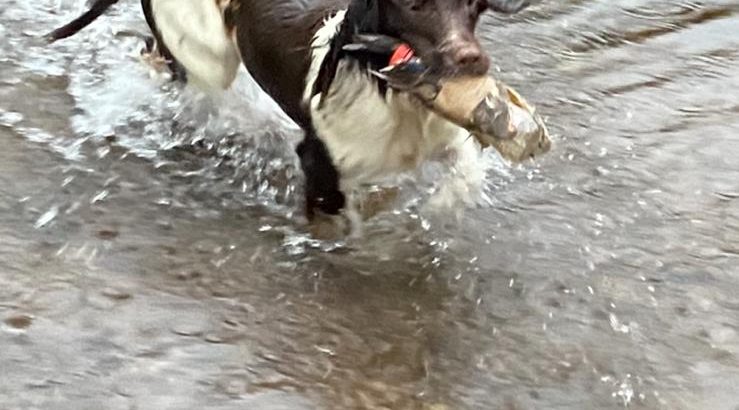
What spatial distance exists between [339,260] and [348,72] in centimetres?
63

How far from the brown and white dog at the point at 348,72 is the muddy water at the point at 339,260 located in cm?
24

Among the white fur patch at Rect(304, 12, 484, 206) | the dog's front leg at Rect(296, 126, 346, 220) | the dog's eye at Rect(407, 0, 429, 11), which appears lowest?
the dog's front leg at Rect(296, 126, 346, 220)

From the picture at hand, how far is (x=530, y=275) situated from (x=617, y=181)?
789mm

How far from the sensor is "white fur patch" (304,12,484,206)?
3730 mm

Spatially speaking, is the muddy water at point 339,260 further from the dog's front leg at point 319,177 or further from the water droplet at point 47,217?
the dog's front leg at point 319,177

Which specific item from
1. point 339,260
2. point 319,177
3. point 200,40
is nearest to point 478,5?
point 319,177

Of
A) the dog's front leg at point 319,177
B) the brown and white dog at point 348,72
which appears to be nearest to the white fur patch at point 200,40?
the brown and white dog at point 348,72

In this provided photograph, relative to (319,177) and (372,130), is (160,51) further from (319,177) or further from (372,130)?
(372,130)

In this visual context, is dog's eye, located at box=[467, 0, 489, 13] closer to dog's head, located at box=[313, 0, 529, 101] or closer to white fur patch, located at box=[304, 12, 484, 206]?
dog's head, located at box=[313, 0, 529, 101]

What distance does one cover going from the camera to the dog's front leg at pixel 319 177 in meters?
3.96

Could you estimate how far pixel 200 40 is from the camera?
4.52 meters

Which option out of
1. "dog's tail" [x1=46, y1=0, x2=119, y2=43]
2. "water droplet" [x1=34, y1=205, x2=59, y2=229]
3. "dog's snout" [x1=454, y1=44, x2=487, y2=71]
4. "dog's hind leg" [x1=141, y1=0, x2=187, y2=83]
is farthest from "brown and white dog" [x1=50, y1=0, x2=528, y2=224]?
"water droplet" [x1=34, y1=205, x2=59, y2=229]

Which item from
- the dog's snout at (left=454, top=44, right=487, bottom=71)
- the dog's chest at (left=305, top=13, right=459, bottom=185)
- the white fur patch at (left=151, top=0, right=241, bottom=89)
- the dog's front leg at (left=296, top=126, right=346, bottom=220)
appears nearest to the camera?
the dog's snout at (left=454, top=44, right=487, bottom=71)

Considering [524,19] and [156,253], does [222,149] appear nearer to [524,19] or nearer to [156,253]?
[156,253]
